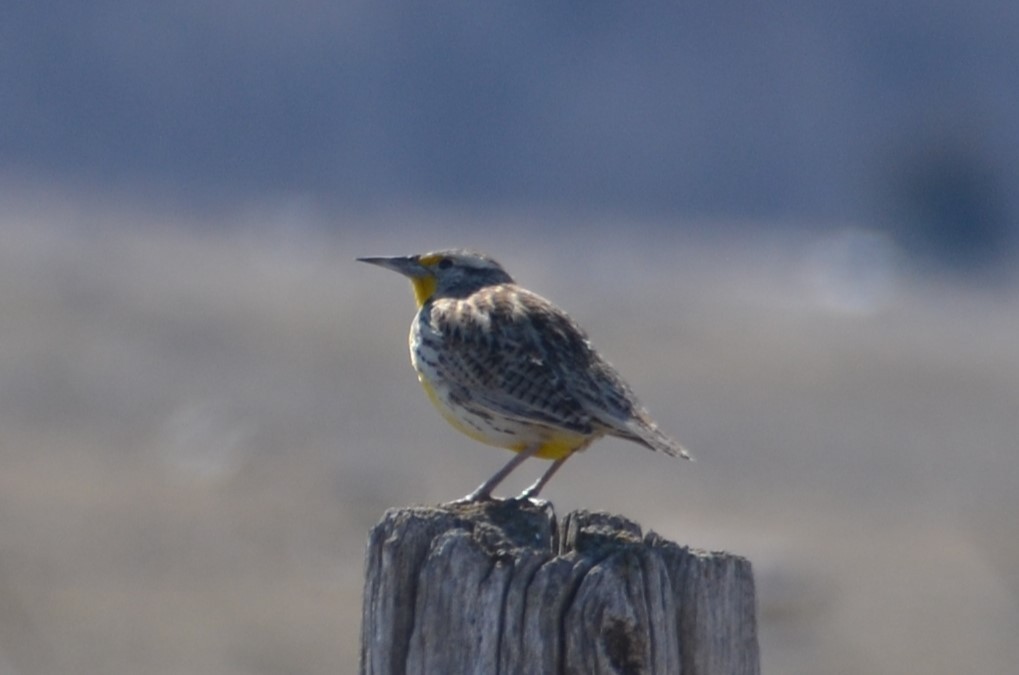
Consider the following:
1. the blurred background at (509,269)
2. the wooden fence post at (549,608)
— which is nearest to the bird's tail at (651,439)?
the wooden fence post at (549,608)

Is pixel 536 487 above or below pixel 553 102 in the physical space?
below

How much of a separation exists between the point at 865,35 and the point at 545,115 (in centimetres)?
1156

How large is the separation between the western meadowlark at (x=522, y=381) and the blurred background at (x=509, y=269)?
5.31 metres

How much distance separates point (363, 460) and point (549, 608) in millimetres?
13630

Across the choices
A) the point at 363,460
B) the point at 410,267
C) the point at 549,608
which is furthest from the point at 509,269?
the point at 549,608

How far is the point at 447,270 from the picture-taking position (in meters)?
6.24

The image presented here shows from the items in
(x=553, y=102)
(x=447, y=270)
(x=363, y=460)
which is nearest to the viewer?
(x=447, y=270)

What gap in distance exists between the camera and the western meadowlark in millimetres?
5297

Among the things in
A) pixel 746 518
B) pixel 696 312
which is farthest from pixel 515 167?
pixel 746 518

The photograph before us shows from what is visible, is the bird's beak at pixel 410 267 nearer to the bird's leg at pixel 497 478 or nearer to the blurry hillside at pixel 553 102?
the bird's leg at pixel 497 478

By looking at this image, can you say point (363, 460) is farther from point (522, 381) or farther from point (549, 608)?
point (549, 608)

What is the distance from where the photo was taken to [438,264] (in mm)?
6254

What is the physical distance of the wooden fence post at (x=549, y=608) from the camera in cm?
353

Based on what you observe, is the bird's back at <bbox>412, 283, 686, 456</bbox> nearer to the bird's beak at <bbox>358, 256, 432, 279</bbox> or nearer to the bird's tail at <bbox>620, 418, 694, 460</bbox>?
the bird's tail at <bbox>620, 418, 694, 460</bbox>
